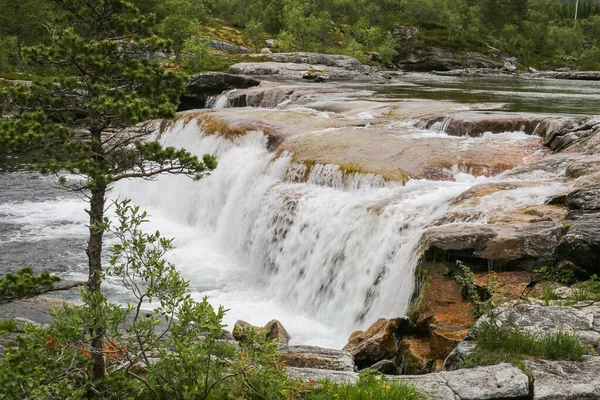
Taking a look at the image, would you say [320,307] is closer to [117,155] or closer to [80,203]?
[117,155]

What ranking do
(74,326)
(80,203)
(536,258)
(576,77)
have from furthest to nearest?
(576,77)
(80,203)
(536,258)
(74,326)

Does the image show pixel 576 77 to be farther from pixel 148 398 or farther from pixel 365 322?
pixel 148 398

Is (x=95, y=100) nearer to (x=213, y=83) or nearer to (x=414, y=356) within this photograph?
(x=414, y=356)

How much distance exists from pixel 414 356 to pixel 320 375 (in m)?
2.87

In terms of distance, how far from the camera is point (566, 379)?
20.7 feet

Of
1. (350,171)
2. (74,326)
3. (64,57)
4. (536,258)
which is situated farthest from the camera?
(350,171)

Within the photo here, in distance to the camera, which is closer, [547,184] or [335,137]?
[547,184]

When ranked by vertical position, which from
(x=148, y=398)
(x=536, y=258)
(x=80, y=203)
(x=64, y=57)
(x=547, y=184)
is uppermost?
(x=64, y=57)

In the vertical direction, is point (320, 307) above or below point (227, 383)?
below

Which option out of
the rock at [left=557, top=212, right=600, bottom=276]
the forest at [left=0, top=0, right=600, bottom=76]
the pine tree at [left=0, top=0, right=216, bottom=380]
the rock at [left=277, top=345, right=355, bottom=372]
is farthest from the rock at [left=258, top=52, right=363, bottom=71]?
the rock at [left=277, top=345, right=355, bottom=372]

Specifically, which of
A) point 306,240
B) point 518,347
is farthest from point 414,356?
point 306,240

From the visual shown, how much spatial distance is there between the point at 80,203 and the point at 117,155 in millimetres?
Result: 19108

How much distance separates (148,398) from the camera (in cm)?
609

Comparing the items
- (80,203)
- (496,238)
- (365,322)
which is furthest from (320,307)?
(80,203)
